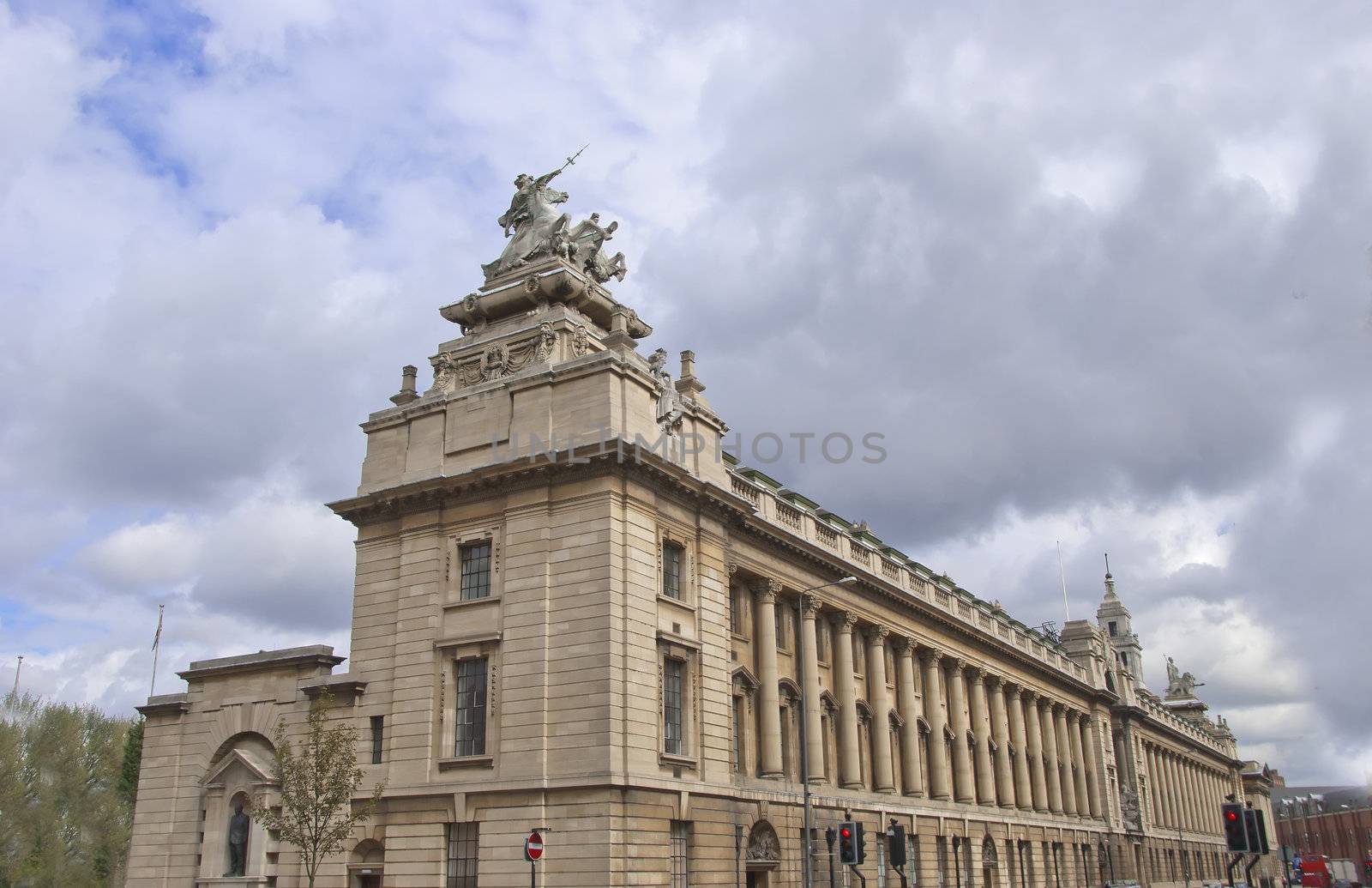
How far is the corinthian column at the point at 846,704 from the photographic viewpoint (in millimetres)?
49406

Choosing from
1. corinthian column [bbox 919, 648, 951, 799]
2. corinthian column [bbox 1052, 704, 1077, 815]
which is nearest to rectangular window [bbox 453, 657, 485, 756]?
corinthian column [bbox 919, 648, 951, 799]

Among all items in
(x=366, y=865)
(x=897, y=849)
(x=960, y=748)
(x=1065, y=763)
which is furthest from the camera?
(x=1065, y=763)

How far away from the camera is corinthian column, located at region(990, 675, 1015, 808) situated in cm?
6769

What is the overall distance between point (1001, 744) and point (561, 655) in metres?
41.0

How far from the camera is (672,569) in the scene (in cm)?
4016

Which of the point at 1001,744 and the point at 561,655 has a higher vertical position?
the point at 1001,744

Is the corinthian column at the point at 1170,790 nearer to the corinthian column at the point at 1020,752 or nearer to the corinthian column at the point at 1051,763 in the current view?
the corinthian column at the point at 1051,763

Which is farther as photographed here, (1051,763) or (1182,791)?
(1182,791)

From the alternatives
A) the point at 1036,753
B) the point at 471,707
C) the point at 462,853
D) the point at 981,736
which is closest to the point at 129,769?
the point at 471,707

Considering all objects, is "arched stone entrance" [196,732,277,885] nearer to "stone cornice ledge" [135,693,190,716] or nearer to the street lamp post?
"stone cornice ledge" [135,693,190,716]

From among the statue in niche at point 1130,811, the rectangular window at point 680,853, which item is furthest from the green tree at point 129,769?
the statue in niche at point 1130,811

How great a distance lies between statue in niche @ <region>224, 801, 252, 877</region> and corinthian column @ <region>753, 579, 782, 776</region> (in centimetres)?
1809

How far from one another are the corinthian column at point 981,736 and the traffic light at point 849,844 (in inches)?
1280

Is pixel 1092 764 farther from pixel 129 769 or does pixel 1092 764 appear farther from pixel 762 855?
pixel 129 769
